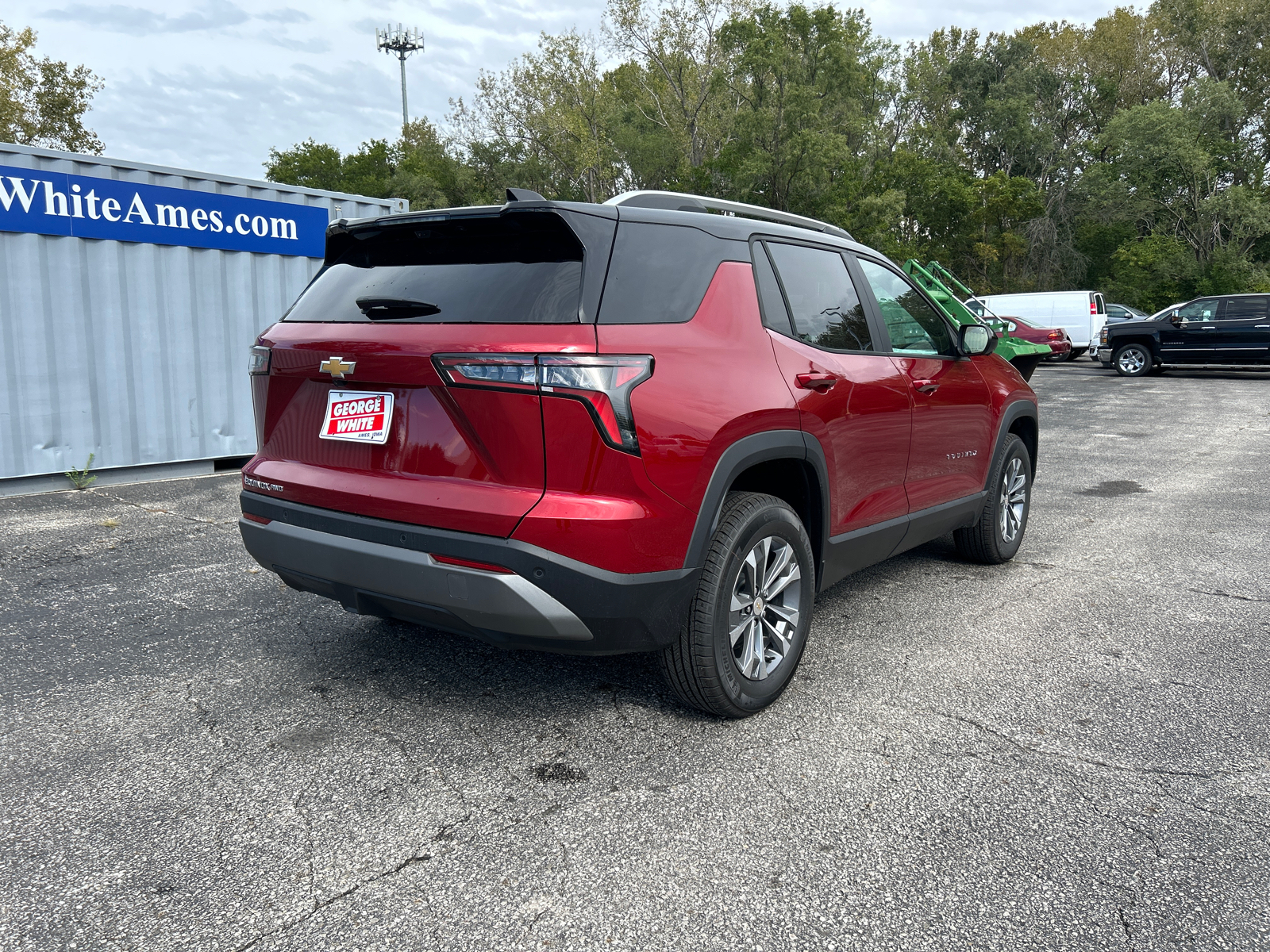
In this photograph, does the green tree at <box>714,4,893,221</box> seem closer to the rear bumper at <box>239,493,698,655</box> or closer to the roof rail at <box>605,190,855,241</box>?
the roof rail at <box>605,190,855,241</box>

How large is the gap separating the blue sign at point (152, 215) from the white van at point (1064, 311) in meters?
22.1

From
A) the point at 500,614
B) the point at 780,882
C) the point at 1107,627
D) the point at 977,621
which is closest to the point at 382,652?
the point at 500,614

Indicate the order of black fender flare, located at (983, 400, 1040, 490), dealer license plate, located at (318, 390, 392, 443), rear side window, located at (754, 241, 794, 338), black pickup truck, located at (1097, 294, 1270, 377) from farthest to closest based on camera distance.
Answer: black pickup truck, located at (1097, 294, 1270, 377)
black fender flare, located at (983, 400, 1040, 490)
rear side window, located at (754, 241, 794, 338)
dealer license plate, located at (318, 390, 392, 443)

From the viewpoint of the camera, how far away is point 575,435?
2.64 meters

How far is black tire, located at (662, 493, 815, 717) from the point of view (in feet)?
9.82

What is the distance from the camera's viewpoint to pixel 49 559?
18.1ft

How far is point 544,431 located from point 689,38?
145 feet

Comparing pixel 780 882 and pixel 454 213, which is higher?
pixel 454 213

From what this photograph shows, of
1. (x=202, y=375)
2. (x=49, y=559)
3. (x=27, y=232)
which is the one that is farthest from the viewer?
(x=202, y=375)

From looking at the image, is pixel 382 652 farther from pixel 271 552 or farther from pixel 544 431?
pixel 544 431

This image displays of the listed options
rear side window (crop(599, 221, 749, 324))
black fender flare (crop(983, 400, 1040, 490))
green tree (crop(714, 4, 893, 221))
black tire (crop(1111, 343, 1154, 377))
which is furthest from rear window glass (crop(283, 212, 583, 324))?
green tree (crop(714, 4, 893, 221))

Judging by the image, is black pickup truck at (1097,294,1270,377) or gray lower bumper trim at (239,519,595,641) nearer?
gray lower bumper trim at (239,519,595,641)

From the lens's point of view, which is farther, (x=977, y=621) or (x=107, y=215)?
(x=107, y=215)

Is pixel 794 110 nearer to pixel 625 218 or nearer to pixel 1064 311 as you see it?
pixel 1064 311
